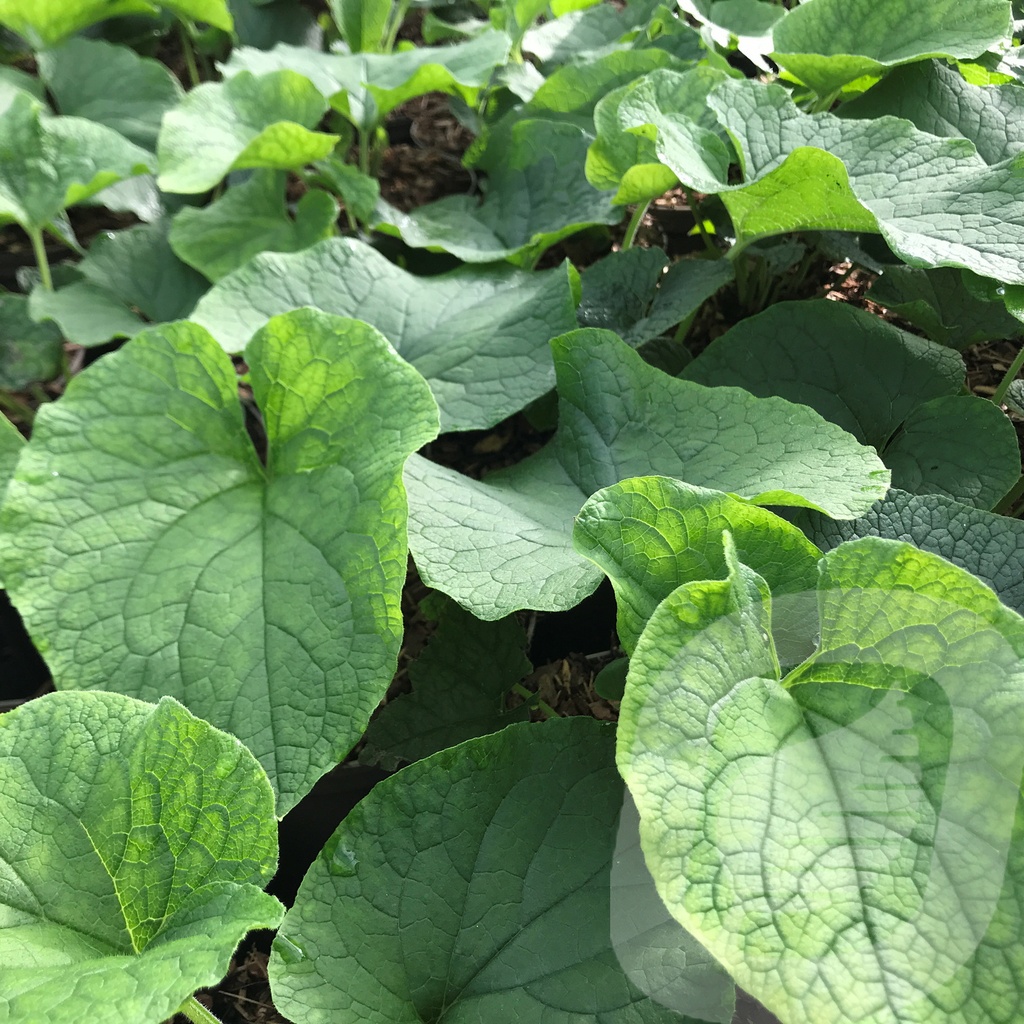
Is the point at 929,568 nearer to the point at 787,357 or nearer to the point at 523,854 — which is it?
the point at 523,854

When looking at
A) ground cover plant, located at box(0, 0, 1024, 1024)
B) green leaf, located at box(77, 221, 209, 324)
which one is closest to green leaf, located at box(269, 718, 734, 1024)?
ground cover plant, located at box(0, 0, 1024, 1024)

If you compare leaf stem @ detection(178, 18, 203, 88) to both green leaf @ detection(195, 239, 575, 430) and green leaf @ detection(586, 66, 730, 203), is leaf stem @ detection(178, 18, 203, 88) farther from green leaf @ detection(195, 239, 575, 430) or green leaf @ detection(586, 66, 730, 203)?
green leaf @ detection(586, 66, 730, 203)

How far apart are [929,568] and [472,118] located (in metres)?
1.30

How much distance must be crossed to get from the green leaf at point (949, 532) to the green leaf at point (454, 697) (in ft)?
1.08

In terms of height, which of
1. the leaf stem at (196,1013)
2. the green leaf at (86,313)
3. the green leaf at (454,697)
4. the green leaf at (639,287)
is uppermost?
the green leaf at (639,287)

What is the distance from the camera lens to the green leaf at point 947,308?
0.93 meters

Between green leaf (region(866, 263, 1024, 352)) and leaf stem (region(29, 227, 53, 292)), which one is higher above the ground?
green leaf (region(866, 263, 1024, 352))

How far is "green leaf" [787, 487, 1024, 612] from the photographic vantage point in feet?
2.31

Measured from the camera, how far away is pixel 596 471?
2.81ft

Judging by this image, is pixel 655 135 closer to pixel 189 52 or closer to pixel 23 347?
pixel 23 347

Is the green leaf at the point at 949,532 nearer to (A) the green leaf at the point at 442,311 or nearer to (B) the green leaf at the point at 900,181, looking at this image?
(B) the green leaf at the point at 900,181

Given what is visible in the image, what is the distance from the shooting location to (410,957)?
62cm

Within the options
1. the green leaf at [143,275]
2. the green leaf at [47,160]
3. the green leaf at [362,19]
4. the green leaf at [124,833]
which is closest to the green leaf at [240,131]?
the green leaf at [47,160]

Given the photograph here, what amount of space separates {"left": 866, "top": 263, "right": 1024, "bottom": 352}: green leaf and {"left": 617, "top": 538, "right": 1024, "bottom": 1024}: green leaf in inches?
19.7
